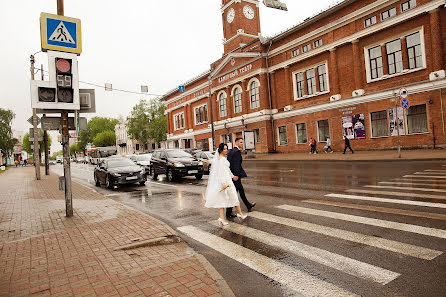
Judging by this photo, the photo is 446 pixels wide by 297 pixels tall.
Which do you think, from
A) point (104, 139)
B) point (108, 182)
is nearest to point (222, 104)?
point (108, 182)

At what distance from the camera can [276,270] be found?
3914 millimetres

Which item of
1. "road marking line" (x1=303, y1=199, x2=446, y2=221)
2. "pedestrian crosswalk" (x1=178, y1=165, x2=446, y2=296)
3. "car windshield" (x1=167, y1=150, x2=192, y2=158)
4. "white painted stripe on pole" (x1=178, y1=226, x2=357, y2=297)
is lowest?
"white painted stripe on pole" (x1=178, y1=226, x2=357, y2=297)

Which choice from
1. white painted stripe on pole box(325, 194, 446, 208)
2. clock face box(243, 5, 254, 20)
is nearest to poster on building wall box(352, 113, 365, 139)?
white painted stripe on pole box(325, 194, 446, 208)

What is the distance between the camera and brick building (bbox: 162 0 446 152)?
20328 millimetres

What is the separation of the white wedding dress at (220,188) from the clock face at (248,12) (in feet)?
128

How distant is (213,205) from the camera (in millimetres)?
6570

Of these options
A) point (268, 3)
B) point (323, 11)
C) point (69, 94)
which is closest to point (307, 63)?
point (323, 11)

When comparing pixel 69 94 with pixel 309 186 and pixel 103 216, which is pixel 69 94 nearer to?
pixel 103 216

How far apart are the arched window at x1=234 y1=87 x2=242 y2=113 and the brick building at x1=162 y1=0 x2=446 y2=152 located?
0.12m

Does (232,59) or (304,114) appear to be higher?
(232,59)

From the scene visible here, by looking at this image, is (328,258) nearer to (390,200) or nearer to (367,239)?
(367,239)

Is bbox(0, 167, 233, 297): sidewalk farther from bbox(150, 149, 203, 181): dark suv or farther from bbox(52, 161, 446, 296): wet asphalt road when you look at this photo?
bbox(150, 149, 203, 181): dark suv

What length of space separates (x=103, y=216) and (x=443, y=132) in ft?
69.4

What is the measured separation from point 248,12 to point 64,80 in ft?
127
